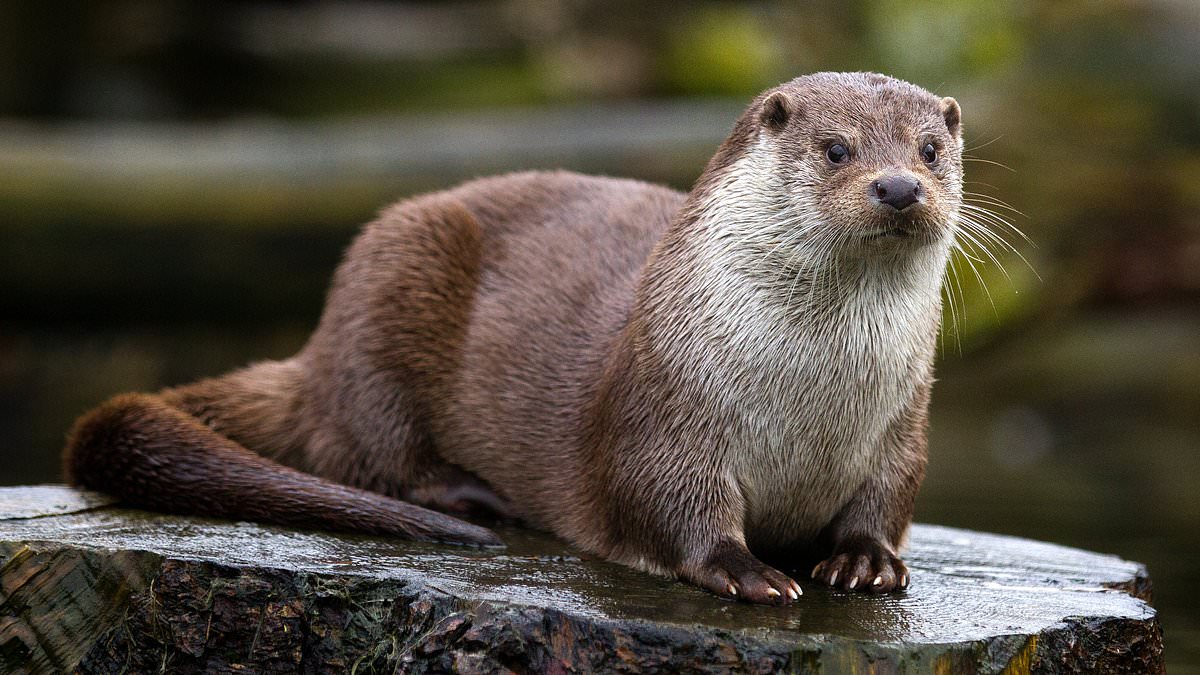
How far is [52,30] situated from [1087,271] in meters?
7.09

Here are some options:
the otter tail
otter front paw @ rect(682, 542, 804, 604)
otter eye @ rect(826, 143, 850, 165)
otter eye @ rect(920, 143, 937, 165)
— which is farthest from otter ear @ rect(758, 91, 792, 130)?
the otter tail

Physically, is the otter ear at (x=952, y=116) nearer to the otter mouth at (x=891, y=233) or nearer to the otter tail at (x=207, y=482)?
the otter mouth at (x=891, y=233)

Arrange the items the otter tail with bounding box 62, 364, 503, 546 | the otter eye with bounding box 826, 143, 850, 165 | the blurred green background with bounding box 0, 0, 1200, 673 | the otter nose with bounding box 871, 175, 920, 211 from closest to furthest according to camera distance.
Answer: the otter nose with bounding box 871, 175, 920, 211
the otter eye with bounding box 826, 143, 850, 165
the otter tail with bounding box 62, 364, 503, 546
the blurred green background with bounding box 0, 0, 1200, 673

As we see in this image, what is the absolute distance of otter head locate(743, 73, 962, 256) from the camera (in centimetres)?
274

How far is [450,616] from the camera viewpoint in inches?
101

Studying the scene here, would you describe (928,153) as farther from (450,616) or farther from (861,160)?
(450,616)

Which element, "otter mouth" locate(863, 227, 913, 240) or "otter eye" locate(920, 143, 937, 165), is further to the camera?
"otter eye" locate(920, 143, 937, 165)

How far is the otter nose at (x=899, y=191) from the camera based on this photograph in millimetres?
2697

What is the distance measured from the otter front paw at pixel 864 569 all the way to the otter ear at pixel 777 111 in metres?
0.79

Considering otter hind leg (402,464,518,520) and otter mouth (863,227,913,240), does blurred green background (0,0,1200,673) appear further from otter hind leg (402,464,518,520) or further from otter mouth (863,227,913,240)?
otter mouth (863,227,913,240)

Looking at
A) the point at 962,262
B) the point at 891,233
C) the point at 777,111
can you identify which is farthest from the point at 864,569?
the point at 962,262

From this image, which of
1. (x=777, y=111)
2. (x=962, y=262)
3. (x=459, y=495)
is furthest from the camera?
(x=962, y=262)

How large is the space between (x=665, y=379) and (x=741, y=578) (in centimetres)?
42

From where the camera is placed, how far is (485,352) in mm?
3568
